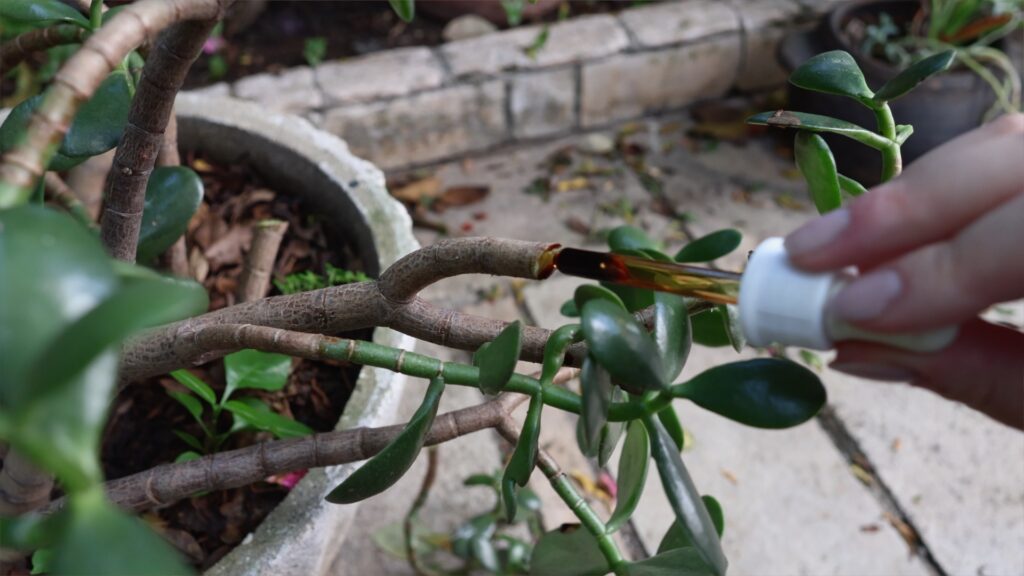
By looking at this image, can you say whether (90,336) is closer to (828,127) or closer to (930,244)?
(930,244)

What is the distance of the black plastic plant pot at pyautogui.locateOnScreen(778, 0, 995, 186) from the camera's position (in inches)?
68.6

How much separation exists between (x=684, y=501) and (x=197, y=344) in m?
0.38

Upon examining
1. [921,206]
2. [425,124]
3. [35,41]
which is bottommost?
[425,124]

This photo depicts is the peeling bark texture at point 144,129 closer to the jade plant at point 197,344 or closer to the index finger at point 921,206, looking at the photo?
the jade plant at point 197,344

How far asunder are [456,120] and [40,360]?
1.59 metres

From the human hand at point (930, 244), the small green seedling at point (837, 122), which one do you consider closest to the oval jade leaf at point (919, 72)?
the small green seedling at point (837, 122)

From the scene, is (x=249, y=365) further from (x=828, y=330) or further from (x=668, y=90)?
(x=668, y=90)

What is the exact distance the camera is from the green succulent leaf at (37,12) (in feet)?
2.31

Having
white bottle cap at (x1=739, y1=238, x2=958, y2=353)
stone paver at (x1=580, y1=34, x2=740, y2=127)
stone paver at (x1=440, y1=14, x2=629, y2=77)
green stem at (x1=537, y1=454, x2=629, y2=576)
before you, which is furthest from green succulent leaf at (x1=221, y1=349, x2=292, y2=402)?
stone paver at (x1=580, y1=34, x2=740, y2=127)

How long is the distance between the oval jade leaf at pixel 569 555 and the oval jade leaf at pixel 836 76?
396 mm

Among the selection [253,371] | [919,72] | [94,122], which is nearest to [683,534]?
[919,72]

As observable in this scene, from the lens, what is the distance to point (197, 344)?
667mm

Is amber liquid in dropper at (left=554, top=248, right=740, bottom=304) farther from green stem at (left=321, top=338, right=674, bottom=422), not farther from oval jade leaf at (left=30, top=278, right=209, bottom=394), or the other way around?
oval jade leaf at (left=30, top=278, right=209, bottom=394)

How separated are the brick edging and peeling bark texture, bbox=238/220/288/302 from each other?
75cm
